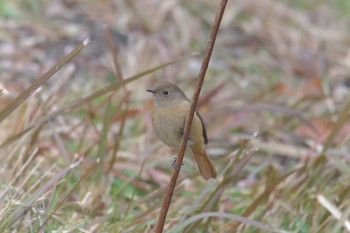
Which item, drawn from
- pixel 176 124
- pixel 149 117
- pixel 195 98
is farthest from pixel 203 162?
pixel 149 117


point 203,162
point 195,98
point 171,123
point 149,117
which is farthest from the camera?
point 149,117

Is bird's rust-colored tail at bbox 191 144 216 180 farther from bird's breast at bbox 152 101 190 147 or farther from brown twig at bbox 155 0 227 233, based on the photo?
brown twig at bbox 155 0 227 233

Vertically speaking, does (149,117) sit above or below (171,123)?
below

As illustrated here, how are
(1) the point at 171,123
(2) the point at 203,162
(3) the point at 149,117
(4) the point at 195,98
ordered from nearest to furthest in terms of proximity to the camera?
(4) the point at 195,98, (1) the point at 171,123, (2) the point at 203,162, (3) the point at 149,117

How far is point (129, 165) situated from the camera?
12.2ft

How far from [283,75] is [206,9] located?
101cm

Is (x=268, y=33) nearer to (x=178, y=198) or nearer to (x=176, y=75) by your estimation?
(x=176, y=75)

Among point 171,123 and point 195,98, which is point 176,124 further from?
point 195,98

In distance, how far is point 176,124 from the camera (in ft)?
6.96

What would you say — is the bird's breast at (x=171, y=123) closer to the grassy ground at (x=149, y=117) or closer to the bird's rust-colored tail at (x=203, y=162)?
the bird's rust-colored tail at (x=203, y=162)

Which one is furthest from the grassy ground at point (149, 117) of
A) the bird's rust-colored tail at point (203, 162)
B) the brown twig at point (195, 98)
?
the brown twig at point (195, 98)

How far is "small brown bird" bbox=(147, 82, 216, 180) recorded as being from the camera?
2109 mm

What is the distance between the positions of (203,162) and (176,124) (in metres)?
0.22

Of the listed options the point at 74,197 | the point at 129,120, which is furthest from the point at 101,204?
the point at 129,120
